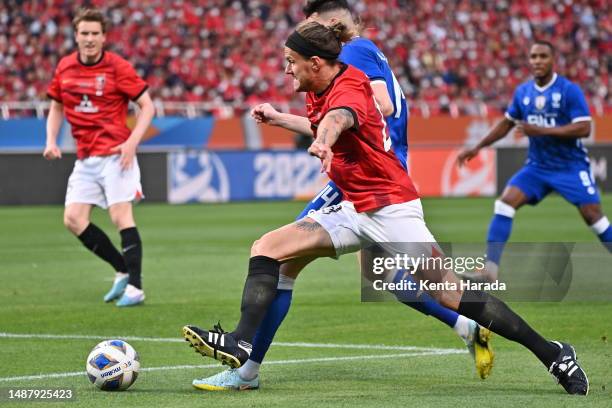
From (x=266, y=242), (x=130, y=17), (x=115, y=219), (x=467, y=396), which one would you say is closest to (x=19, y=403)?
(x=266, y=242)

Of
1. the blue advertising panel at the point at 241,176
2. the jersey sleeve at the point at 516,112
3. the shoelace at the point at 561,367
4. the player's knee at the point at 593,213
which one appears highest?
the jersey sleeve at the point at 516,112

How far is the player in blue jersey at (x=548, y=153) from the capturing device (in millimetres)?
11930

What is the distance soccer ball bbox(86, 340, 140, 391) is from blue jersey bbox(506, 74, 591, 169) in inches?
255

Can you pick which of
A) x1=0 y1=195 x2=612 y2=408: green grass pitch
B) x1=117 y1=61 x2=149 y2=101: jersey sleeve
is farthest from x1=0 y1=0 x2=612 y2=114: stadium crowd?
x1=117 y1=61 x2=149 y2=101: jersey sleeve

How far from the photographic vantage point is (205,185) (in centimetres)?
2694

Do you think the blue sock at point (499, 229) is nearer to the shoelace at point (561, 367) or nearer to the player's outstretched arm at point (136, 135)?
the player's outstretched arm at point (136, 135)

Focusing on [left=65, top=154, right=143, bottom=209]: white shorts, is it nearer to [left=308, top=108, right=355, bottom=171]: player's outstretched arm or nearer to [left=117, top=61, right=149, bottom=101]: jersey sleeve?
[left=117, top=61, right=149, bottom=101]: jersey sleeve

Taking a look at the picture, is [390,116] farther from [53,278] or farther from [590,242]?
[590,242]

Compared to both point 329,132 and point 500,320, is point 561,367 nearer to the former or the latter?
point 500,320

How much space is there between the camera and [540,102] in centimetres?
1212

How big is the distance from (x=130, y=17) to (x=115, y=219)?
75.2 ft

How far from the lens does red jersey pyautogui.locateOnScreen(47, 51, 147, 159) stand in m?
10.9

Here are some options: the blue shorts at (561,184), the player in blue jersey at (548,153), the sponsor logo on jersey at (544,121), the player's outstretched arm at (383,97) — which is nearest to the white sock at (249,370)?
the player's outstretched arm at (383,97)

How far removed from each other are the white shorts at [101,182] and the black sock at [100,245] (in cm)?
28
